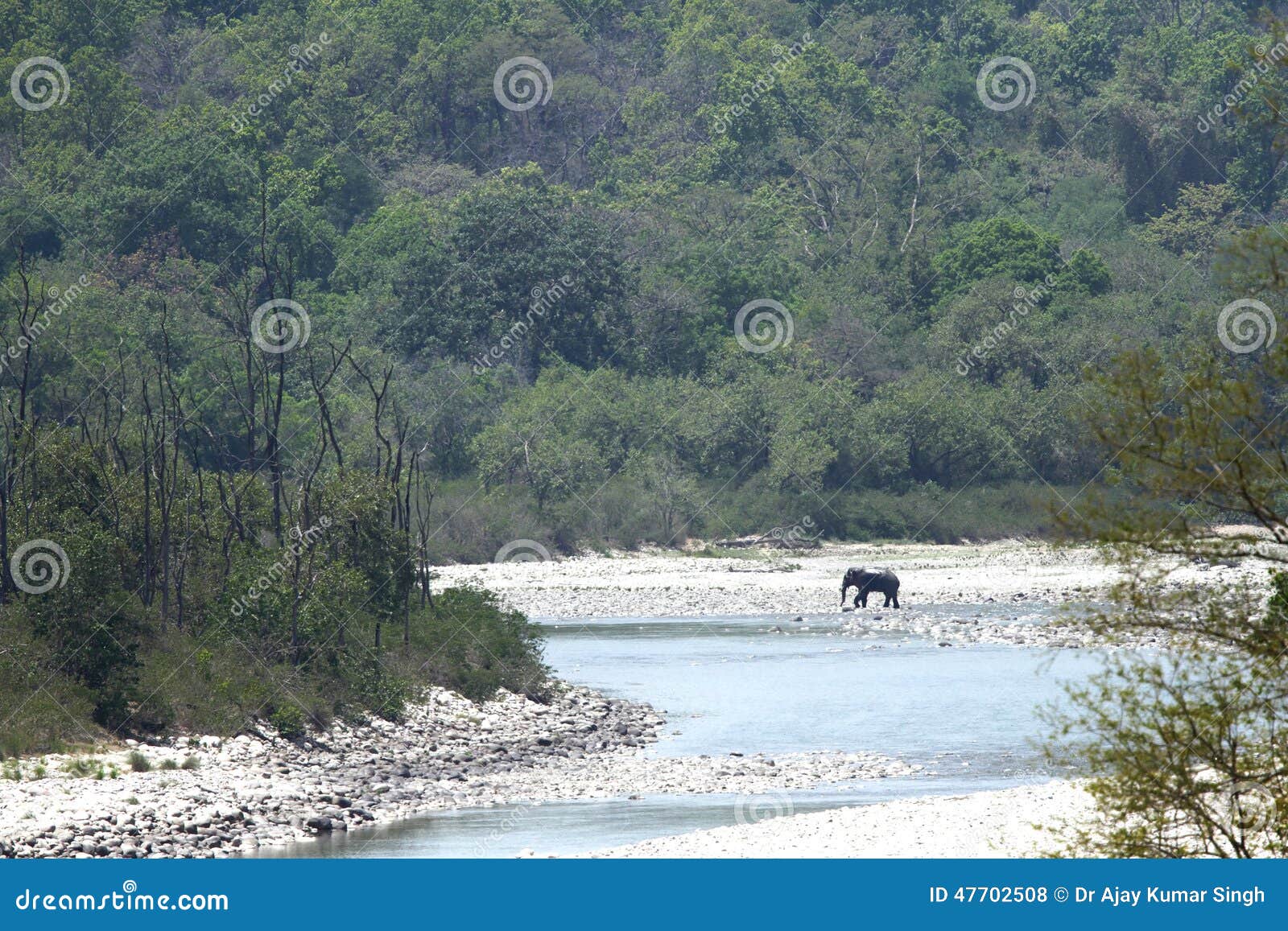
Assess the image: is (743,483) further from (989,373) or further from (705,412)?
(989,373)

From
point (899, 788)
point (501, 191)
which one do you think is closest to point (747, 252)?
point (501, 191)

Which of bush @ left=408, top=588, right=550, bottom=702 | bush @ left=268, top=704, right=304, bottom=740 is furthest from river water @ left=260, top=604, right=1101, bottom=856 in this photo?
bush @ left=268, top=704, right=304, bottom=740

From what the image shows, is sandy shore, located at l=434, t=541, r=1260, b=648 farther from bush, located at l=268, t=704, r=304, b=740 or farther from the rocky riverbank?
bush, located at l=268, t=704, r=304, b=740

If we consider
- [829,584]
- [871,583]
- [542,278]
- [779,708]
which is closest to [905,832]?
[779,708]

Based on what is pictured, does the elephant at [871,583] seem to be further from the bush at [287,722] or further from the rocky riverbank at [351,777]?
the bush at [287,722]

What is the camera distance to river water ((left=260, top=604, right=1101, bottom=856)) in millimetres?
16203

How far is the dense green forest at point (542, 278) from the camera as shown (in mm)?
24922

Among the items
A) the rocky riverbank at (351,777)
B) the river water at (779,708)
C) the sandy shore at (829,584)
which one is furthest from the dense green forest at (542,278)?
the river water at (779,708)

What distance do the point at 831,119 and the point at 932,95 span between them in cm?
793

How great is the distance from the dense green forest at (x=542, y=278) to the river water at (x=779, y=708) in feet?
12.2

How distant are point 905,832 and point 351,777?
6950mm

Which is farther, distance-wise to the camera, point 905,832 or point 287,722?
point 287,722

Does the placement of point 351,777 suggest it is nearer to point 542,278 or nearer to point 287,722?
point 287,722

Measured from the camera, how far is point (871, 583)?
40094 mm
